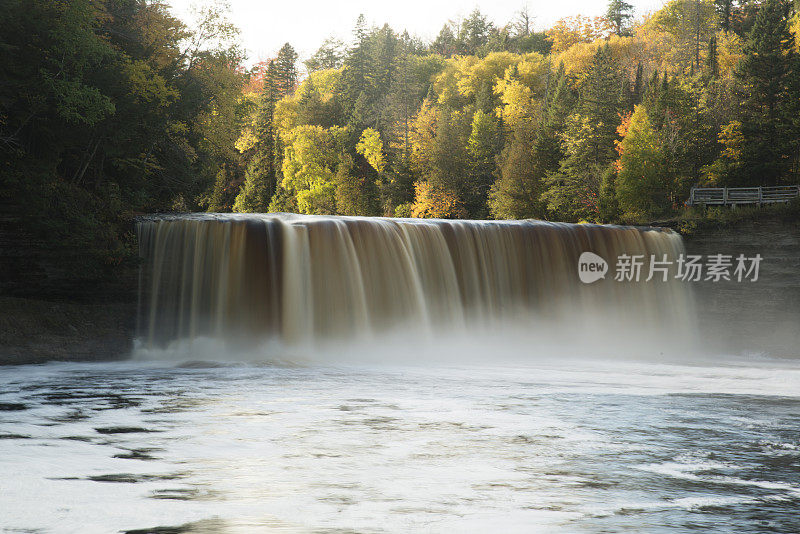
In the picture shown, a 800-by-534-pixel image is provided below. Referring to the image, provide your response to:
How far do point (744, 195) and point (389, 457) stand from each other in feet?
118

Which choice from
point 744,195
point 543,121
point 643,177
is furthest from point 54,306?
point 543,121

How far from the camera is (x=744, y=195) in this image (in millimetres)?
39469

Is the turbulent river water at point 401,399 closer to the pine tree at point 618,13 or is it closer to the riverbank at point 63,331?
the riverbank at point 63,331

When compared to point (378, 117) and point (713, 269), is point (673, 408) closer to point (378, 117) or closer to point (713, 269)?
point (713, 269)

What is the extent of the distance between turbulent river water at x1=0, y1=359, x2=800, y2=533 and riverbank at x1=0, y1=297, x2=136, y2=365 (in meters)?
3.82

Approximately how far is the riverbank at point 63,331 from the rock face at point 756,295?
2223 cm

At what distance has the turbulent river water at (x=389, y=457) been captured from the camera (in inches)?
228

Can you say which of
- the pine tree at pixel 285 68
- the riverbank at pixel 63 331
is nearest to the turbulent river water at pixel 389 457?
the riverbank at pixel 63 331

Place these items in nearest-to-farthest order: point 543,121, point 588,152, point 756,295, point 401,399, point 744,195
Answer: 1. point 401,399
2. point 756,295
3. point 744,195
4. point 588,152
5. point 543,121

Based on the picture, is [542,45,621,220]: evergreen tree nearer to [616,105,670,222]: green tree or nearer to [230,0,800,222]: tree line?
[230,0,800,222]: tree line

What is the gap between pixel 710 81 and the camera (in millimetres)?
53719

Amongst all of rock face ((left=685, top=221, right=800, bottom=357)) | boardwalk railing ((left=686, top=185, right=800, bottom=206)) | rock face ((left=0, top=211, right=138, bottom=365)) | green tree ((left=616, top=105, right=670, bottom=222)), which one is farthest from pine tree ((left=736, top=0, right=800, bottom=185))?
rock face ((left=0, top=211, right=138, bottom=365))

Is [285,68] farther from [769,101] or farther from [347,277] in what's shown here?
[347,277]

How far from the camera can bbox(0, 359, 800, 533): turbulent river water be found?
5.80 meters
